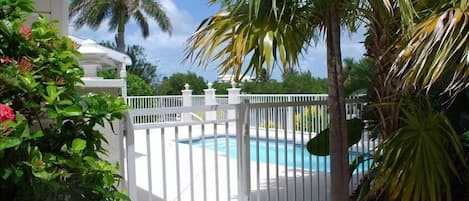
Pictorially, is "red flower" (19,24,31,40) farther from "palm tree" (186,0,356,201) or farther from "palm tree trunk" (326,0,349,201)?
"palm tree trunk" (326,0,349,201)

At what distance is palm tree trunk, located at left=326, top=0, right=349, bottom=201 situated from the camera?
125 inches

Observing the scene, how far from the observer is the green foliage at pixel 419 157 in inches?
124

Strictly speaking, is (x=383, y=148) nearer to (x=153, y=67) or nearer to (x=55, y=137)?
(x=55, y=137)

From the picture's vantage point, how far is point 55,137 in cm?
207

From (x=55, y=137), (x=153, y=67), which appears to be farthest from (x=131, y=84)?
(x=55, y=137)

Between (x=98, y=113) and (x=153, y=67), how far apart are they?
2563cm

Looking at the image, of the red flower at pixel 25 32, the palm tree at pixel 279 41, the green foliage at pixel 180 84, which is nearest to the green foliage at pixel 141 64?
the green foliage at pixel 180 84

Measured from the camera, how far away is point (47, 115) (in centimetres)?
197

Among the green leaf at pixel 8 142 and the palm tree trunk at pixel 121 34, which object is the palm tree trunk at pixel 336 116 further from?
the palm tree trunk at pixel 121 34

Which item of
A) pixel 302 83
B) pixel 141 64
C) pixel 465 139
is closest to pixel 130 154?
pixel 465 139

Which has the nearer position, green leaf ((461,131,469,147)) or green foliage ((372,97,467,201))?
green foliage ((372,97,467,201))

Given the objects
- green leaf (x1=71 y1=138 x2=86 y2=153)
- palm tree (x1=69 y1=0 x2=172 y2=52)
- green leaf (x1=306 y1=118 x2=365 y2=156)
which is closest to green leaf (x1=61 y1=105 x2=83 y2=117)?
green leaf (x1=71 y1=138 x2=86 y2=153)

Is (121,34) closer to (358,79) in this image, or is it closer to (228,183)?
(358,79)

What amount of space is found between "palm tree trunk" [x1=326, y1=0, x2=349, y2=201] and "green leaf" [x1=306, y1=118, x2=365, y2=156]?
0.74 m
